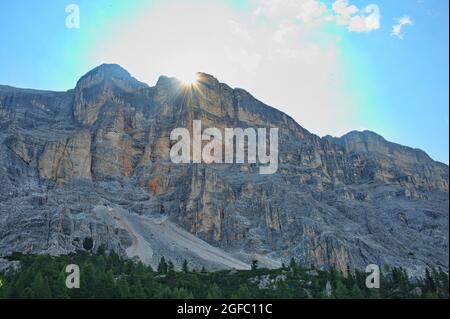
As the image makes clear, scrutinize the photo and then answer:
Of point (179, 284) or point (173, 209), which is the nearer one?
point (179, 284)

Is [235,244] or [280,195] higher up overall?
[280,195]

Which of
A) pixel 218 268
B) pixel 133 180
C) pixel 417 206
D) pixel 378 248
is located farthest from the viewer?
pixel 417 206

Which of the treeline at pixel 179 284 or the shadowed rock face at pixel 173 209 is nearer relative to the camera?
the treeline at pixel 179 284

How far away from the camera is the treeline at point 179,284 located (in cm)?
6719

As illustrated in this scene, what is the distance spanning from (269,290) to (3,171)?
4106 inches

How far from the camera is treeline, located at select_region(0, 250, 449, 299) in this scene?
67188mm

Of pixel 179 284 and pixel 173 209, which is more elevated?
pixel 173 209

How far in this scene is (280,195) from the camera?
173000 millimetres

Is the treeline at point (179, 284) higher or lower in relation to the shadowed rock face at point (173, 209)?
lower

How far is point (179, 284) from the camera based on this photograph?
8212 cm

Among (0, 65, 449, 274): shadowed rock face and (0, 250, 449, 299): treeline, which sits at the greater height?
(0, 65, 449, 274): shadowed rock face

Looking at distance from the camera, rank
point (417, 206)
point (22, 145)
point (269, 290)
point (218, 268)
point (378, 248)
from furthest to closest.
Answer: point (417, 206) < point (22, 145) < point (378, 248) < point (218, 268) < point (269, 290)
